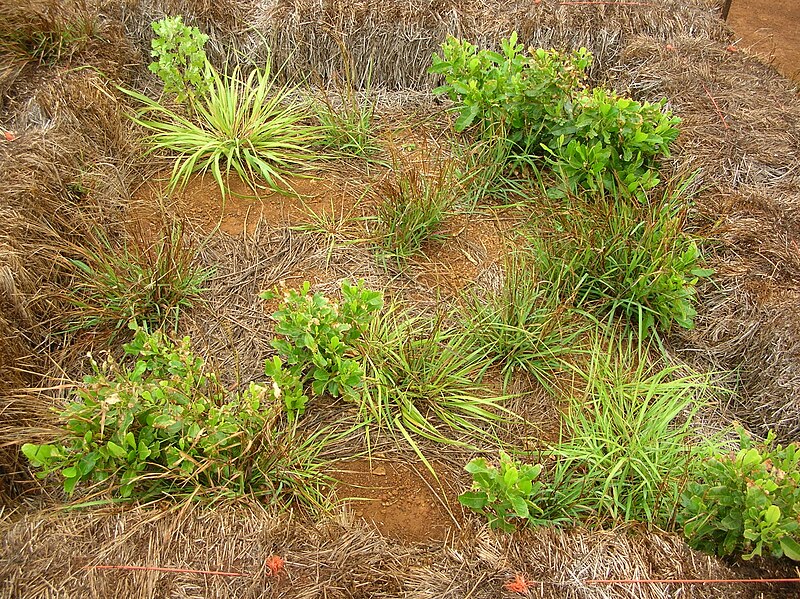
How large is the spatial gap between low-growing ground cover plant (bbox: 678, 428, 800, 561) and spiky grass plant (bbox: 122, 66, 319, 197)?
6.73 ft

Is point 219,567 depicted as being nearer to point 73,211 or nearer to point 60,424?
point 60,424

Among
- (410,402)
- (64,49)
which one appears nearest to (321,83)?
(64,49)

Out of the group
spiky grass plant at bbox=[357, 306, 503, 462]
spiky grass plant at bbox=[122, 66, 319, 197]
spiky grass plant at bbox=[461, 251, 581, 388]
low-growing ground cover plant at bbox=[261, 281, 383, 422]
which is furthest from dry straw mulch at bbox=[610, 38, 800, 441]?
spiky grass plant at bbox=[122, 66, 319, 197]

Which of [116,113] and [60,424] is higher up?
[116,113]

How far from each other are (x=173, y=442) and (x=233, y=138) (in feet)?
5.04

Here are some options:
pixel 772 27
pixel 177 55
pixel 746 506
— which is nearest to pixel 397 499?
pixel 746 506

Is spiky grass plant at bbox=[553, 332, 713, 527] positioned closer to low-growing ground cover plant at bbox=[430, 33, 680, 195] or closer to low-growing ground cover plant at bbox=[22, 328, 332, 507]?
low-growing ground cover plant at bbox=[430, 33, 680, 195]

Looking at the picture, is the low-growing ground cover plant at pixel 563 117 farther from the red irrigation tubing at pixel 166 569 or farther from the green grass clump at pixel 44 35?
the red irrigation tubing at pixel 166 569

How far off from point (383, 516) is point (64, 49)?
273 centimetres

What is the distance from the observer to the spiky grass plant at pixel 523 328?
2.38m

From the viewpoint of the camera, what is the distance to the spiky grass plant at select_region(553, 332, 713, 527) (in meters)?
2.02

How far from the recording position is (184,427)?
1892 millimetres

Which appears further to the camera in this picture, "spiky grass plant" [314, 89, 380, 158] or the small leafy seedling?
"spiky grass plant" [314, 89, 380, 158]

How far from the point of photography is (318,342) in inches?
→ 84.0
